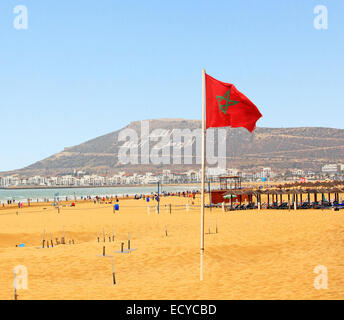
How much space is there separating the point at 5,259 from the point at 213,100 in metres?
10.9

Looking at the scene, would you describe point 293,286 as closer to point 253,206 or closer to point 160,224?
Answer: point 160,224

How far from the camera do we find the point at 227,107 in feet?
37.0

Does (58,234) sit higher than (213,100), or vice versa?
(213,100)

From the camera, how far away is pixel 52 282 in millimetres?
13156

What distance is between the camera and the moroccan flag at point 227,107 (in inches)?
441
